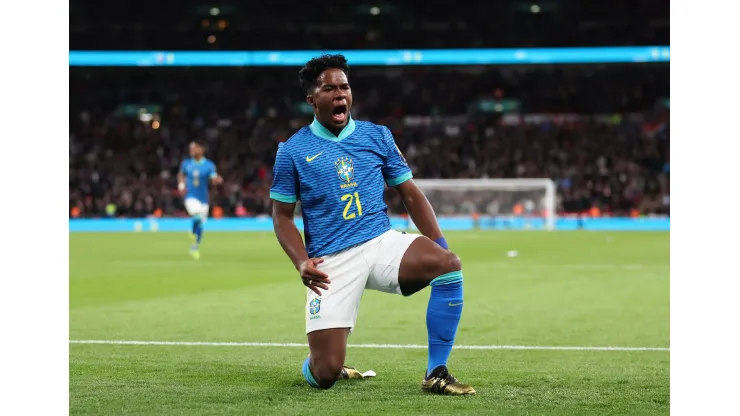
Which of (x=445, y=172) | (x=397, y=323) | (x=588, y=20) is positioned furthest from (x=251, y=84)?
(x=397, y=323)

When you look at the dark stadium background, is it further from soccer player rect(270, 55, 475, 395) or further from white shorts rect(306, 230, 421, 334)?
white shorts rect(306, 230, 421, 334)

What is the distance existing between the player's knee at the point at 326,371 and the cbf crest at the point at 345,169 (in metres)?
1.00

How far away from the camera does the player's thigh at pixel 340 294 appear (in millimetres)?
5367

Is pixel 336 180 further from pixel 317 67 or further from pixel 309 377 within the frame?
pixel 309 377

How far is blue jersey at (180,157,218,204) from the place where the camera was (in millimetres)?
18422

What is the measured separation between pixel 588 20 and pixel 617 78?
4.59 metres

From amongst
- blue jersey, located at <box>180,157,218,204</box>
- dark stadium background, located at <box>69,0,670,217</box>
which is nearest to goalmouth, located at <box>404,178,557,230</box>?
dark stadium background, located at <box>69,0,670,217</box>

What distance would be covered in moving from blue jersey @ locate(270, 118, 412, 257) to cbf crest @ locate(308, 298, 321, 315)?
0.28m

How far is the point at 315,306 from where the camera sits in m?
5.39

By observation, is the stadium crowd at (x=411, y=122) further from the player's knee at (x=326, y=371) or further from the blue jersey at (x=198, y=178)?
the player's knee at (x=326, y=371)

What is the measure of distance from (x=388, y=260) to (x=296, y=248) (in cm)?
51

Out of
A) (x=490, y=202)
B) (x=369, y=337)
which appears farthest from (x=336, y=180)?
(x=490, y=202)
